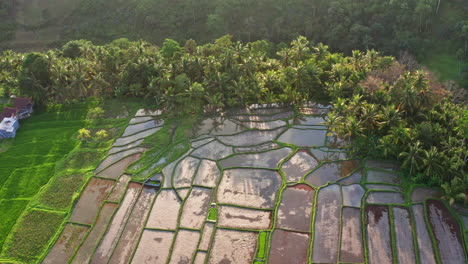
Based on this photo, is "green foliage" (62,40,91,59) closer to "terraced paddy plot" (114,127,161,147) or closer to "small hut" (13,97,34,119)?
"small hut" (13,97,34,119)

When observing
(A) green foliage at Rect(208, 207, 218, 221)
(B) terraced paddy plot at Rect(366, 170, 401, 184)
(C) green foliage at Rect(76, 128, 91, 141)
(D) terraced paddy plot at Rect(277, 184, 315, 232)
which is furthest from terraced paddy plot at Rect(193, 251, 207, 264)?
(C) green foliage at Rect(76, 128, 91, 141)

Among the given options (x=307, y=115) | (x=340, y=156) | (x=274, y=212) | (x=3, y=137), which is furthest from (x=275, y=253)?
(x=3, y=137)

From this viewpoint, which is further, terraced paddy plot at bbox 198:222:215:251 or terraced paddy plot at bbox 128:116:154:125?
terraced paddy plot at bbox 128:116:154:125

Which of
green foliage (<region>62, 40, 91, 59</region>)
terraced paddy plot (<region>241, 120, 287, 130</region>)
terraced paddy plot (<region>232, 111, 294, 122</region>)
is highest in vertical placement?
green foliage (<region>62, 40, 91, 59</region>)

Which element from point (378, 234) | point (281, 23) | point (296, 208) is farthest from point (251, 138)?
point (281, 23)

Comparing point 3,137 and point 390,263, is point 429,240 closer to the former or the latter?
point 390,263

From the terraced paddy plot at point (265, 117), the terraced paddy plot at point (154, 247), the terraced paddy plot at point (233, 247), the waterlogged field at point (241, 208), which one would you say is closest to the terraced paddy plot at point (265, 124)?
the waterlogged field at point (241, 208)

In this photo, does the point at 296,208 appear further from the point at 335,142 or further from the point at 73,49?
the point at 73,49
